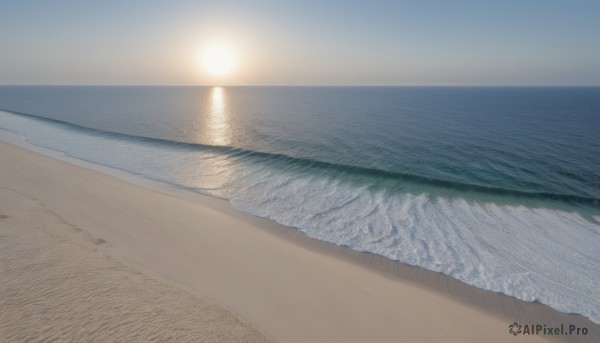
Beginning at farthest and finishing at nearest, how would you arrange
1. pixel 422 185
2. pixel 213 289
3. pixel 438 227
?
pixel 422 185 → pixel 438 227 → pixel 213 289

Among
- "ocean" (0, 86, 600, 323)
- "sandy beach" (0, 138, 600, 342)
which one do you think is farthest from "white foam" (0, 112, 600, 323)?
"sandy beach" (0, 138, 600, 342)

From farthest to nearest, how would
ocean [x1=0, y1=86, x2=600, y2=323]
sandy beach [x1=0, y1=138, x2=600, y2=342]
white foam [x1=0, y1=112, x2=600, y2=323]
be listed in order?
ocean [x1=0, y1=86, x2=600, y2=323] < white foam [x1=0, y1=112, x2=600, y2=323] < sandy beach [x1=0, y1=138, x2=600, y2=342]

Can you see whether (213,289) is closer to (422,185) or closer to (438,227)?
(438,227)

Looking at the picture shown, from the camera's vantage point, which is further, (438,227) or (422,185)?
(422,185)

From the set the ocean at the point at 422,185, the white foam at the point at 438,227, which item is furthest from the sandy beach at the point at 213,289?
the ocean at the point at 422,185

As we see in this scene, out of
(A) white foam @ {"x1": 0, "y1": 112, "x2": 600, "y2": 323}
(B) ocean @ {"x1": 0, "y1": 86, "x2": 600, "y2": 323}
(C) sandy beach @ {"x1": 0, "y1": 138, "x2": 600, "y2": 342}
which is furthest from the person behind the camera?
(B) ocean @ {"x1": 0, "y1": 86, "x2": 600, "y2": 323}

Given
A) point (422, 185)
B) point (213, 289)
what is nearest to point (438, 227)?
point (422, 185)

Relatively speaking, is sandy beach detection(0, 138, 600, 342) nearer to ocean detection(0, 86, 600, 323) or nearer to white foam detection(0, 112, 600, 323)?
white foam detection(0, 112, 600, 323)

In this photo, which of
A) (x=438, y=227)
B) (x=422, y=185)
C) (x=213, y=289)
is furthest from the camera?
(x=422, y=185)

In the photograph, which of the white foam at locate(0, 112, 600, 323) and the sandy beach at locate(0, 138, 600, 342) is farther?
the white foam at locate(0, 112, 600, 323)

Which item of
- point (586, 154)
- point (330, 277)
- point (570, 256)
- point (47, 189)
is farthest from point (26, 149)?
point (586, 154)
